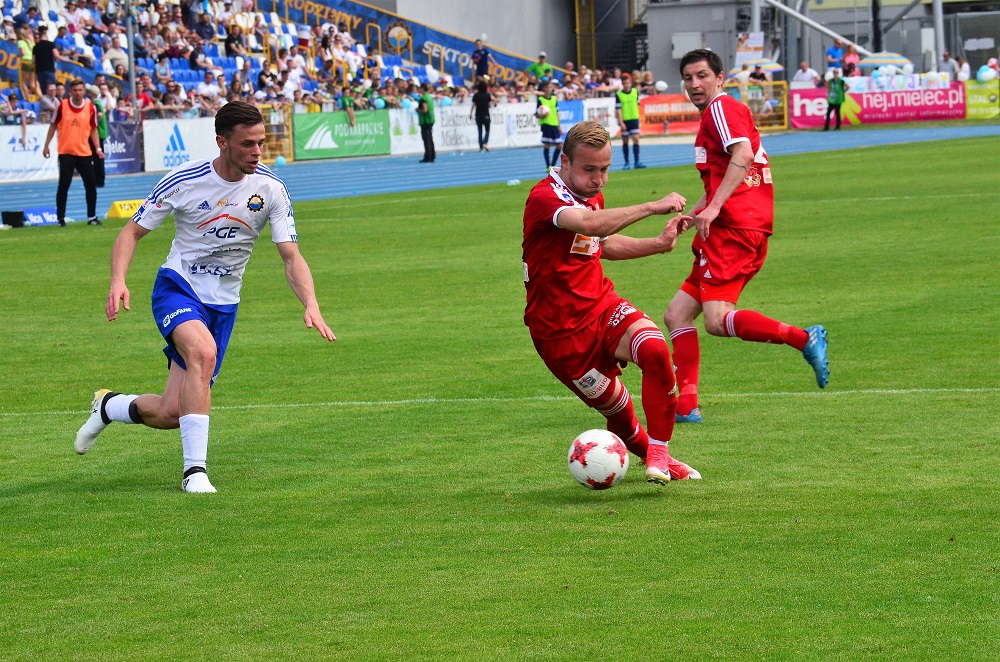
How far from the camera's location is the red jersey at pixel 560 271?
6.77 meters

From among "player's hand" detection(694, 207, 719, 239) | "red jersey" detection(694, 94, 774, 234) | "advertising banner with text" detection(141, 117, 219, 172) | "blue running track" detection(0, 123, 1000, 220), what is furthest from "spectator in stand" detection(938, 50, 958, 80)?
"player's hand" detection(694, 207, 719, 239)

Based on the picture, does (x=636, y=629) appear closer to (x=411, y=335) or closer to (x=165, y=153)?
(x=411, y=335)

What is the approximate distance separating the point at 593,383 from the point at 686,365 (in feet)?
5.61

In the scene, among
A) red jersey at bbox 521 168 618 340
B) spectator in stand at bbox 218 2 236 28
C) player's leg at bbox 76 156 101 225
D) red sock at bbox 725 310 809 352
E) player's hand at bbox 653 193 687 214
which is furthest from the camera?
spectator in stand at bbox 218 2 236 28

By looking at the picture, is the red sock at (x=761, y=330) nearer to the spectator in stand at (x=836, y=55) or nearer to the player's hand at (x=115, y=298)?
the player's hand at (x=115, y=298)

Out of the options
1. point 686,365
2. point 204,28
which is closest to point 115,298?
point 686,365

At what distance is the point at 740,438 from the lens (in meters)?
7.80

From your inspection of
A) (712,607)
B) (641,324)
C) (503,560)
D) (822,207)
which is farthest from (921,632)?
(822,207)

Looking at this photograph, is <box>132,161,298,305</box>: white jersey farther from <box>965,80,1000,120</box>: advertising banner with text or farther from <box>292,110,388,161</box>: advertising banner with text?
<box>965,80,1000,120</box>: advertising banner with text

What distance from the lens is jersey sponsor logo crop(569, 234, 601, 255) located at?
681 cm

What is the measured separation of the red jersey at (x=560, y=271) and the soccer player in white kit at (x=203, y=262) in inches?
40.7

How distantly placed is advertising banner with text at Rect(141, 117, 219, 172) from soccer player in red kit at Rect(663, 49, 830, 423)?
27.9 m

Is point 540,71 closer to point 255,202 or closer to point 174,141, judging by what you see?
point 174,141

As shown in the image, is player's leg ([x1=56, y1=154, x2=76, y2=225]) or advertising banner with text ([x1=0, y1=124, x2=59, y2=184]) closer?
player's leg ([x1=56, y1=154, x2=76, y2=225])
